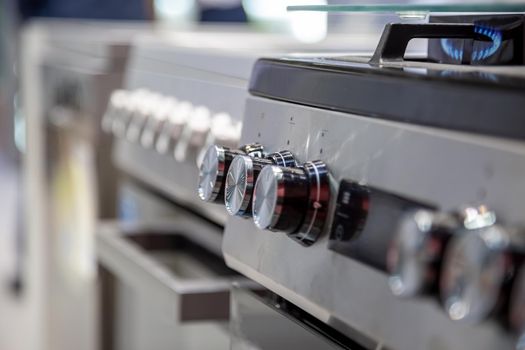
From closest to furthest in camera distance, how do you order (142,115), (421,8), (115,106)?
(421,8) → (142,115) → (115,106)

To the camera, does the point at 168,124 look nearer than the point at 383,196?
No

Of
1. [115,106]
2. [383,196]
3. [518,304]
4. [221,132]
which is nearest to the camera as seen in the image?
[518,304]

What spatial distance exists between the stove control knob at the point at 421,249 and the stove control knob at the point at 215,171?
0.21 m

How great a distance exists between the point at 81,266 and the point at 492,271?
3.76 ft

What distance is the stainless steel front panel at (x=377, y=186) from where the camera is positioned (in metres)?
0.40

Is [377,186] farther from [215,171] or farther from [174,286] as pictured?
[174,286]

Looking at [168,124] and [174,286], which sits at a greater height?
[168,124]

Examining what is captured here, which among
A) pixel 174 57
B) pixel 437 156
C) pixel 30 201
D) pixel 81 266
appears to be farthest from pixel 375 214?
pixel 30 201

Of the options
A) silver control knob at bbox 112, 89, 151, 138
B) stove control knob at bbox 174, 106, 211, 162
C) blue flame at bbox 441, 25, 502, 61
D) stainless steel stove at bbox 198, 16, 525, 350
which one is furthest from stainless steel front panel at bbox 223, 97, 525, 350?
silver control knob at bbox 112, 89, 151, 138

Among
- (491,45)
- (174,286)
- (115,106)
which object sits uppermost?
(491,45)

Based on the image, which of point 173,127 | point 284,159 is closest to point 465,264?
point 284,159

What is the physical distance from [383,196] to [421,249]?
0.27ft

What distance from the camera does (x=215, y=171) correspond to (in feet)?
1.95

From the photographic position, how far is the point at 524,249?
0.36 meters
